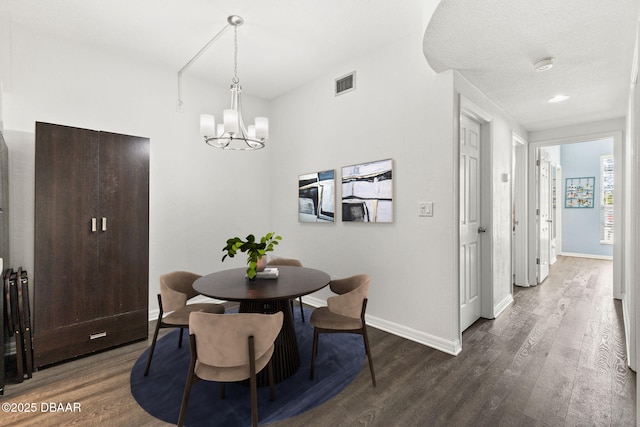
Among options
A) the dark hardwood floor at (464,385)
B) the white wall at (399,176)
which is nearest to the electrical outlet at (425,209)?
the white wall at (399,176)

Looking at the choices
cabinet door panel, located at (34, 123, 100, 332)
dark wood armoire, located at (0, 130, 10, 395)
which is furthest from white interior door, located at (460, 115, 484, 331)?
dark wood armoire, located at (0, 130, 10, 395)

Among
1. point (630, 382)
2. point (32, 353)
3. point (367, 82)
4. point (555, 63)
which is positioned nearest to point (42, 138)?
point (32, 353)

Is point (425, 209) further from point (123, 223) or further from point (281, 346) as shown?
point (123, 223)

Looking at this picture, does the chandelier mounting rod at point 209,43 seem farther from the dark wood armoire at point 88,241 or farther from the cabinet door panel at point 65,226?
the cabinet door panel at point 65,226

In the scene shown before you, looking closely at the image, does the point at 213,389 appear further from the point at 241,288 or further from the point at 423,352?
the point at 423,352

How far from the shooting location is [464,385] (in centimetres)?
212

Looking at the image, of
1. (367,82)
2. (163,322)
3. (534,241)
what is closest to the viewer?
(163,322)

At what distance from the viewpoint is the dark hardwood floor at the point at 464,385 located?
5.89ft

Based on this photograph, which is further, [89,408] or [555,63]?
[555,63]

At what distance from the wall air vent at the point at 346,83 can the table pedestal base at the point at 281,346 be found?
250cm

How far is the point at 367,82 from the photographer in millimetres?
3225

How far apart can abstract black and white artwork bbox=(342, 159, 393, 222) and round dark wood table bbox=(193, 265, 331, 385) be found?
1043mm

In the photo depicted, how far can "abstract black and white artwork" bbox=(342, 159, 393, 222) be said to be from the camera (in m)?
3.03

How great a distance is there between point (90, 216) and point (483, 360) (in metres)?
3.63
